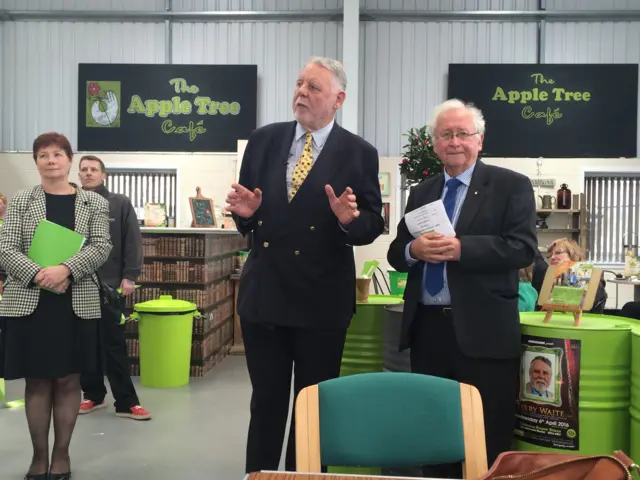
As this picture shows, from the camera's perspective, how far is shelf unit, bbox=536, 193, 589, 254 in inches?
347

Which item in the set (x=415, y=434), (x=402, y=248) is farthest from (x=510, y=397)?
(x=415, y=434)

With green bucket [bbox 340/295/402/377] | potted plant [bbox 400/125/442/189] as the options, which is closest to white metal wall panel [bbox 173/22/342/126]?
potted plant [bbox 400/125/442/189]

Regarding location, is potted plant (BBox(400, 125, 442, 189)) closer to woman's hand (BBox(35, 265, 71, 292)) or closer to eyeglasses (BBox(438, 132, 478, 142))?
eyeglasses (BBox(438, 132, 478, 142))

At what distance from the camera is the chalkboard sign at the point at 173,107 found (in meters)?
9.36

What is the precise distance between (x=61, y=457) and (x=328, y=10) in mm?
7921

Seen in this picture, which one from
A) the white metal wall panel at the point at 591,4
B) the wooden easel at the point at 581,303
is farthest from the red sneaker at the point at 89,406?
the white metal wall panel at the point at 591,4

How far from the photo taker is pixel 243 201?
214 centimetres

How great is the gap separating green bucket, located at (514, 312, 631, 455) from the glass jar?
7.20 metres

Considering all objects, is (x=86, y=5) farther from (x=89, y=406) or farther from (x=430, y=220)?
(x=430, y=220)

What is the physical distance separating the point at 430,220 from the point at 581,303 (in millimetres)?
558

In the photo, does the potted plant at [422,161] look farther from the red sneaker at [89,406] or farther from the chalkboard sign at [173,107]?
the chalkboard sign at [173,107]

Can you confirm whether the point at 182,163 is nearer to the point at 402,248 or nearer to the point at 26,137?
the point at 26,137

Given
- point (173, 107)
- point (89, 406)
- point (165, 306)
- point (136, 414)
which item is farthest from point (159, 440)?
point (173, 107)

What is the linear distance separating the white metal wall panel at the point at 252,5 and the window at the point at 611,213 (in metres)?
4.50
